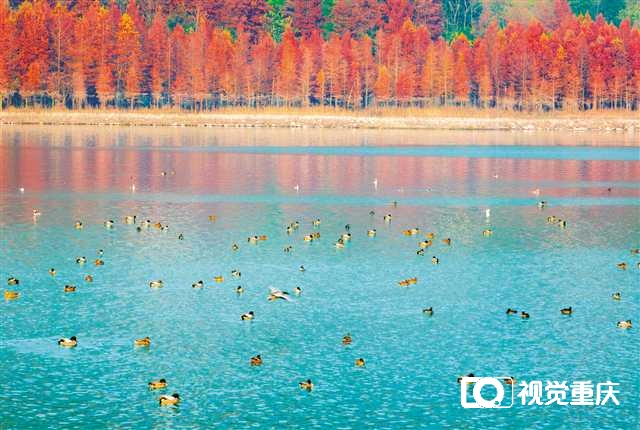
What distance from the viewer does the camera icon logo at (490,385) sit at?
33.1m

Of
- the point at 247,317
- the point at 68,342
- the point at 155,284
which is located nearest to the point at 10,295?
the point at 155,284

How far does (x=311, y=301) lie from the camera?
4584cm

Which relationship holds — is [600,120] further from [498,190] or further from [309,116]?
[498,190]

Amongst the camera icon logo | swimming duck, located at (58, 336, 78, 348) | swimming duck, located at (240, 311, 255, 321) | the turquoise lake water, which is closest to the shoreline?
the turquoise lake water

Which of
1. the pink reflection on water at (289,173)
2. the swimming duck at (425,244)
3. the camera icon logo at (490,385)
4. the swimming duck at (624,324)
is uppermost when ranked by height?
the pink reflection on water at (289,173)

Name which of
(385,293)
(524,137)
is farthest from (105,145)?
(385,293)

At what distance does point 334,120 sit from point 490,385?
148m

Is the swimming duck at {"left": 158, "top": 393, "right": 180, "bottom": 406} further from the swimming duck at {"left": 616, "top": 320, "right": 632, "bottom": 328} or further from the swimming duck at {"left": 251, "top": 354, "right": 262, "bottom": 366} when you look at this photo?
the swimming duck at {"left": 616, "top": 320, "right": 632, "bottom": 328}

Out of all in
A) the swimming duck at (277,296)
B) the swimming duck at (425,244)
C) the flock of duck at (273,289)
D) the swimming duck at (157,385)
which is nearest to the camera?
the swimming duck at (157,385)

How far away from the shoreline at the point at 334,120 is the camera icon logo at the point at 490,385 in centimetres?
14363

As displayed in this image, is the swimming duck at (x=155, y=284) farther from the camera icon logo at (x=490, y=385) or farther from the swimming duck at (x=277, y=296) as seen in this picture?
the camera icon logo at (x=490, y=385)

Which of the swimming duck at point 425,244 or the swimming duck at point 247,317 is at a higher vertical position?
the swimming duck at point 425,244

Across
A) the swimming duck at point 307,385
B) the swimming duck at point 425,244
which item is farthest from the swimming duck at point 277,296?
the swimming duck at point 425,244

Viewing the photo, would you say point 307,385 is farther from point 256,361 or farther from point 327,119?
point 327,119
